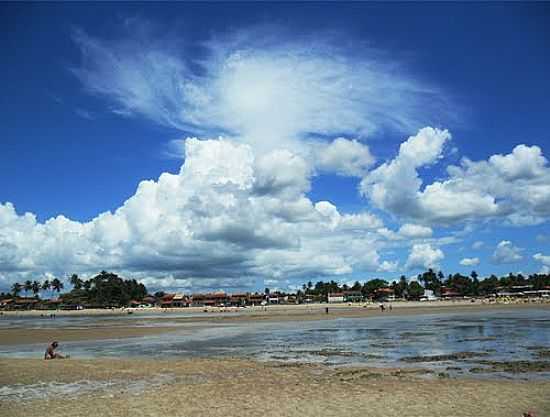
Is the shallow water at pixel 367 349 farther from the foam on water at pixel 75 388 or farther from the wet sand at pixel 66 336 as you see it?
the foam on water at pixel 75 388

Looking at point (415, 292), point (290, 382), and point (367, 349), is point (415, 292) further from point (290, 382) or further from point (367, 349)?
point (290, 382)

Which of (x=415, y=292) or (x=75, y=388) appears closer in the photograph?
(x=75, y=388)

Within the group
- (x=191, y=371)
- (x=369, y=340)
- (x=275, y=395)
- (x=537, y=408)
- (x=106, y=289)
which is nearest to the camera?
(x=537, y=408)

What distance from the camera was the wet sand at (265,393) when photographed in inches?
562

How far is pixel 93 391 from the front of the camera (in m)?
18.1

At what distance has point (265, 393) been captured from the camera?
1705 centimetres

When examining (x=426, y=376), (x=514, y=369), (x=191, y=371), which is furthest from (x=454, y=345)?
(x=191, y=371)

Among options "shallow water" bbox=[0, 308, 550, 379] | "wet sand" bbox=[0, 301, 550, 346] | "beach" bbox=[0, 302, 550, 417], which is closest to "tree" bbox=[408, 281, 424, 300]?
"wet sand" bbox=[0, 301, 550, 346]

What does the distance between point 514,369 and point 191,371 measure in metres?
13.8

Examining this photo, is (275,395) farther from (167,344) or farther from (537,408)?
(167,344)

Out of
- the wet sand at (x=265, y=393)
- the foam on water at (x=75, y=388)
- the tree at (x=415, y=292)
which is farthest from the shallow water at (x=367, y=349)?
the tree at (x=415, y=292)

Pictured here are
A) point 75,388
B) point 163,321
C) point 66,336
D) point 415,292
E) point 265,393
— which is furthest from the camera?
point 415,292

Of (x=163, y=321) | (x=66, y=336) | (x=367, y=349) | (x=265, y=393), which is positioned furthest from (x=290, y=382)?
(x=163, y=321)

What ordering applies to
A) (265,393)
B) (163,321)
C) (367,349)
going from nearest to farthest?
1. (265,393)
2. (367,349)
3. (163,321)
